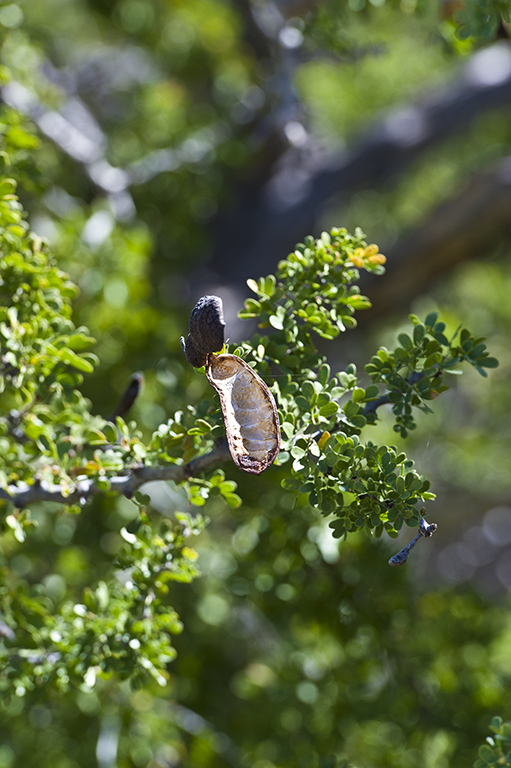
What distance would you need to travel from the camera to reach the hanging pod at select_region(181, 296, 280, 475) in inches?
22.7

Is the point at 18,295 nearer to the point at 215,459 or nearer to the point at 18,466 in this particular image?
the point at 18,466

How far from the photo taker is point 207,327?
1.90ft

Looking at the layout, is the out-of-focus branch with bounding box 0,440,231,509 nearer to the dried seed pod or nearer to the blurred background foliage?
the dried seed pod

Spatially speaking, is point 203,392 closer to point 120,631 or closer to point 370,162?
point 120,631

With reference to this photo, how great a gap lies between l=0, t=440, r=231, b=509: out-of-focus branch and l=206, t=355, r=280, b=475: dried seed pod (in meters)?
0.07

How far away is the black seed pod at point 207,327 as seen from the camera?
58 cm

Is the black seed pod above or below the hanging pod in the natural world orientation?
above

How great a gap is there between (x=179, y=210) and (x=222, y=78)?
711 millimetres

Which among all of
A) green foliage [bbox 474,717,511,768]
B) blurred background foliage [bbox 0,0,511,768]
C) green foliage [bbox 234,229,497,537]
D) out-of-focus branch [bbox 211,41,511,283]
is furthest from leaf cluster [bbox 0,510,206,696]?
out-of-focus branch [bbox 211,41,511,283]

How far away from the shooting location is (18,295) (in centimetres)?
81

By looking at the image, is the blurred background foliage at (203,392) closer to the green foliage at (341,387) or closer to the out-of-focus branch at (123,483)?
the out-of-focus branch at (123,483)

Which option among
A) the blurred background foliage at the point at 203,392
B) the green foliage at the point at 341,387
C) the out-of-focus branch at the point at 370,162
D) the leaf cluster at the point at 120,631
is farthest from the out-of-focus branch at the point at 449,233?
the leaf cluster at the point at 120,631

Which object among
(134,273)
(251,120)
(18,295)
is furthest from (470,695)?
(251,120)

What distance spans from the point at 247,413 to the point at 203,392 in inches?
31.8
